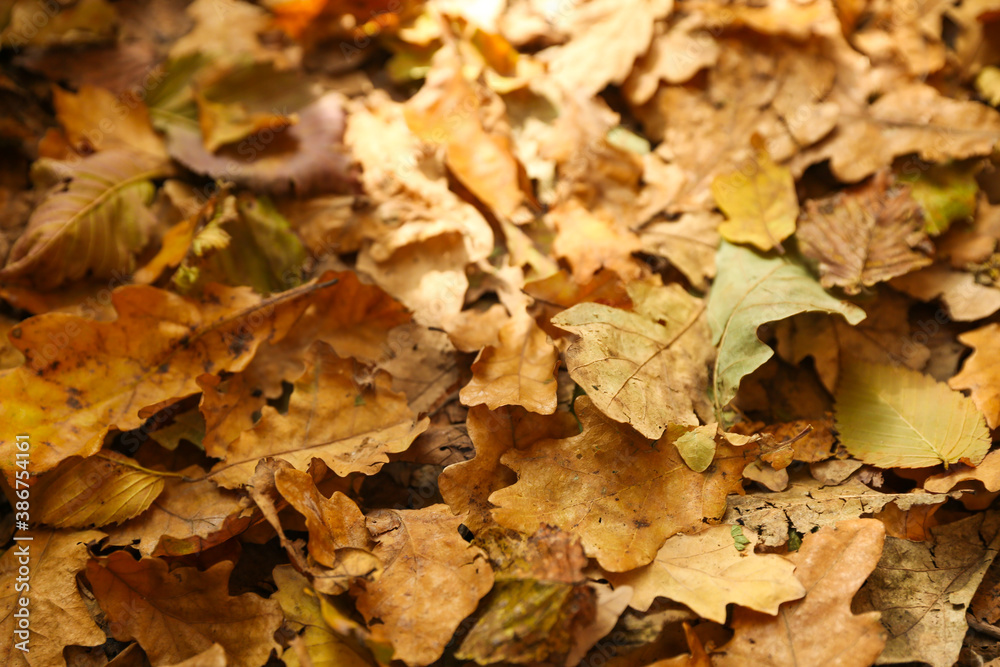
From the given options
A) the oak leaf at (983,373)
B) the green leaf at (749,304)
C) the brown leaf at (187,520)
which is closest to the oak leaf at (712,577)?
the green leaf at (749,304)

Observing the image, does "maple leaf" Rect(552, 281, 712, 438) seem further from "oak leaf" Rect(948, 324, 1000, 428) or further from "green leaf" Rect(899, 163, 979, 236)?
"green leaf" Rect(899, 163, 979, 236)

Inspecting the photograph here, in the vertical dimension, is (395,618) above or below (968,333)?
below

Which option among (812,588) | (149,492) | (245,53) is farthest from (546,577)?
(245,53)

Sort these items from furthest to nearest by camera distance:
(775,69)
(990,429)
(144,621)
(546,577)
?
(775,69) < (990,429) < (144,621) < (546,577)

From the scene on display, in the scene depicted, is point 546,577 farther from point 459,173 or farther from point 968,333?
point 968,333

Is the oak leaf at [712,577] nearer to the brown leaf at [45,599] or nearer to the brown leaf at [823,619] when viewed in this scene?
the brown leaf at [823,619]

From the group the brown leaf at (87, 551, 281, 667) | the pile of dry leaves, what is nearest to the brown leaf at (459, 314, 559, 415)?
the pile of dry leaves

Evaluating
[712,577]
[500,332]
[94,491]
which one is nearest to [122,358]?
[94,491]
